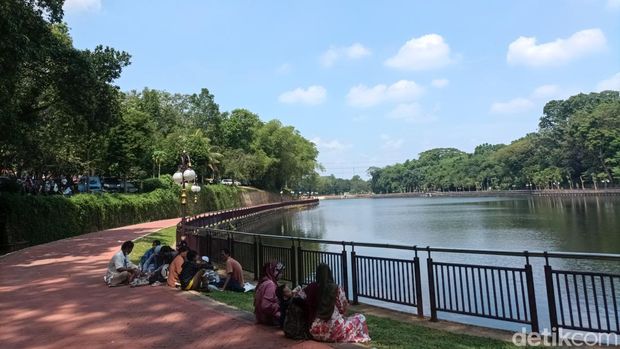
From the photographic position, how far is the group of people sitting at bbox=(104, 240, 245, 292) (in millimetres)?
9094

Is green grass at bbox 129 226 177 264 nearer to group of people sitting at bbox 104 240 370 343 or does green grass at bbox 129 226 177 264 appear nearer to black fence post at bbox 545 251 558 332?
group of people sitting at bbox 104 240 370 343

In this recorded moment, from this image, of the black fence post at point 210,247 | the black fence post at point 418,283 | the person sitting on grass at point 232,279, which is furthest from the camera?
the black fence post at point 210,247

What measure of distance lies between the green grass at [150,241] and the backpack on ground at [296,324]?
10925mm

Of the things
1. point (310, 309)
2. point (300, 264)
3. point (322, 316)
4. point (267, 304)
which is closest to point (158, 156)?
point (300, 264)

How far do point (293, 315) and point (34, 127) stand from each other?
18292mm

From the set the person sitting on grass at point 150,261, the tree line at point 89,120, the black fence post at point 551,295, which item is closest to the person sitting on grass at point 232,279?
the person sitting on grass at point 150,261

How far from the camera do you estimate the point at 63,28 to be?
82.4 ft

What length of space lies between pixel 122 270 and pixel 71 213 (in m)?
15.4

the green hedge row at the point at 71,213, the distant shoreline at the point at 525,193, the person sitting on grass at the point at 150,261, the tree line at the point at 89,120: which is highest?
the tree line at the point at 89,120

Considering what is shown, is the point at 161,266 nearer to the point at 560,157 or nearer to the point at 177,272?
the point at 177,272

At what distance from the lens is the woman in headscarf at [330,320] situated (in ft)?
17.5

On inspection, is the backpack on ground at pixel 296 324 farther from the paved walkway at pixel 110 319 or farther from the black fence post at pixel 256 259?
the black fence post at pixel 256 259

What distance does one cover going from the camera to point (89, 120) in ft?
57.8

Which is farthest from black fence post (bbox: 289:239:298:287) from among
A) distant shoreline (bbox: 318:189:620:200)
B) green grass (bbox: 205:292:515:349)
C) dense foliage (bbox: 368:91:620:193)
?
dense foliage (bbox: 368:91:620:193)
